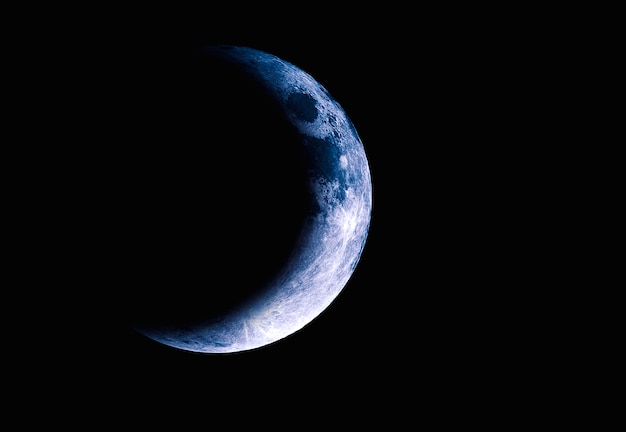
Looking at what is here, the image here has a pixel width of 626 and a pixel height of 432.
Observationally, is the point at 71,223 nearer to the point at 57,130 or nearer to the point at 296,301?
the point at 57,130

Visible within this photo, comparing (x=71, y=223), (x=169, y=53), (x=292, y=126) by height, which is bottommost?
(x=71, y=223)

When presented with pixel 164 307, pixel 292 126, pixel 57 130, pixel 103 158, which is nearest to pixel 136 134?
pixel 103 158

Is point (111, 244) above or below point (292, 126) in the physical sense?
below

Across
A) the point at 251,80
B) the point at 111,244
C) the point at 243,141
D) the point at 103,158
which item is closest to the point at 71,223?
the point at 111,244

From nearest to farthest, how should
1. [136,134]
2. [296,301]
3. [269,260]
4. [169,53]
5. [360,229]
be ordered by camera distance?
1. [136,134]
2. [269,260]
3. [169,53]
4. [296,301]
5. [360,229]

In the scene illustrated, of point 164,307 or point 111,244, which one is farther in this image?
point 164,307

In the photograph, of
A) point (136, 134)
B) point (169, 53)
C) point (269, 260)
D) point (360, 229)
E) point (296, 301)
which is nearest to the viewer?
point (136, 134)

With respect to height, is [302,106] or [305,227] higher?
[302,106]
